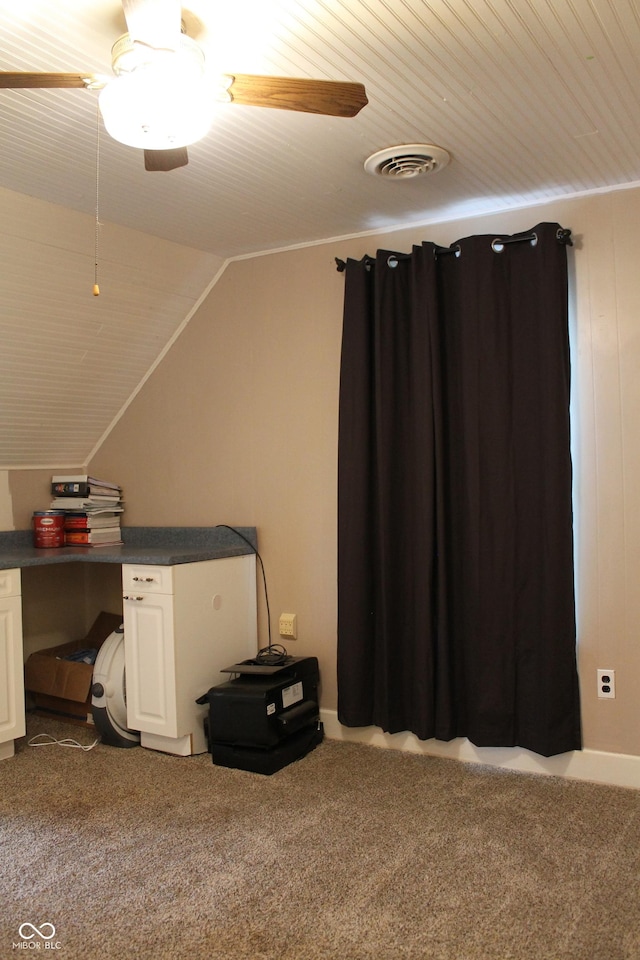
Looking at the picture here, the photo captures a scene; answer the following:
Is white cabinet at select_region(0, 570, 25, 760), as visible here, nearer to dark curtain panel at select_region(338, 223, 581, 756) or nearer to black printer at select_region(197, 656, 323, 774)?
black printer at select_region(197, 656, 323, 774)

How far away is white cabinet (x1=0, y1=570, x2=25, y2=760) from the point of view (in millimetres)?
3068

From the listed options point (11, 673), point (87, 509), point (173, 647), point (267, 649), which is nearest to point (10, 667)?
point (11, 673)

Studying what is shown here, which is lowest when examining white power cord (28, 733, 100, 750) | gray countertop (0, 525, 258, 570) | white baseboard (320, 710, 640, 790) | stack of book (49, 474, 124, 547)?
white power cord (28, 733, 100, 750)

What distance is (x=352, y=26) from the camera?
1771 millimetres

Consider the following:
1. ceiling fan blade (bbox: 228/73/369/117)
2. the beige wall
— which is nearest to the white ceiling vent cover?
the beige wall

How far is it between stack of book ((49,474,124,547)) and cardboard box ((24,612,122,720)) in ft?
1.90

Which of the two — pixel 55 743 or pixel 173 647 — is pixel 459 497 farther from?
pixel 55 743

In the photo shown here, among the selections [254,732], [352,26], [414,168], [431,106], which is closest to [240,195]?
[414,168]

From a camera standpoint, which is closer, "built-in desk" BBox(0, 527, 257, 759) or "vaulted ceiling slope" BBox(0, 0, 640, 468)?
"vaulted ceiling slope" BBox(0, 0, 640, 468)

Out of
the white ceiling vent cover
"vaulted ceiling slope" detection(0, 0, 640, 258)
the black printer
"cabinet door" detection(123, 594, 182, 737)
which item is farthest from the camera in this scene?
"cabinet door" detection(123, 594, 182, 737)

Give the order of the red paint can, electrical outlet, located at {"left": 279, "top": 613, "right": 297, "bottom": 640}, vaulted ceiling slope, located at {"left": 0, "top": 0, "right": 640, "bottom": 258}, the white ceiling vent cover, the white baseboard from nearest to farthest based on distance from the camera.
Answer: vaulted ceiling slope, located at {"left": 0, "top": 0, "right": 640, "bottom": 258} < the white ceiling vent cover < the white baseboard < electrical outlet, located at {"left": 279, "top": 613, "right": 297, "bottom": 640} < the red paint can

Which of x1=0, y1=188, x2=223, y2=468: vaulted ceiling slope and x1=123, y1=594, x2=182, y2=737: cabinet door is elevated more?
x1=0, y1=188, x2=223, y2=468: vaulted ceiling slope

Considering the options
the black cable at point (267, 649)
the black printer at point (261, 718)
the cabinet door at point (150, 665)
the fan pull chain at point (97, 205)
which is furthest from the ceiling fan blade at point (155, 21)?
the black cable at point (267, 649)

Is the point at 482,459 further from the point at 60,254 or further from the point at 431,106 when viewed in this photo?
the point at 60,254
